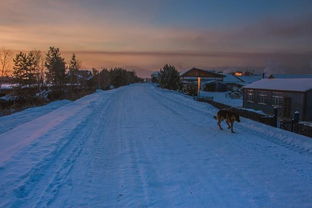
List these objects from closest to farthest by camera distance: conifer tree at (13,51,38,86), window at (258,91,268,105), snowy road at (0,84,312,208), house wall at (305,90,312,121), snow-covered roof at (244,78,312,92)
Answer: snowy road at (0,84,312,208) → house wall at (305,90,312,121) → snow-covered roof at (244,78,312,92) → window at (258,91,268,105) → conifer tree at (13,51,38,86)

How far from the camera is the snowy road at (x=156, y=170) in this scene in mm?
4840

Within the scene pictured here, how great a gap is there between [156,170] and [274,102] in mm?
22917

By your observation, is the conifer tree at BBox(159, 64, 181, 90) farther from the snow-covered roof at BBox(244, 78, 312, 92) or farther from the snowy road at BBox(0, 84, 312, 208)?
the snowy road at BBox(0, 84, 312, 208)

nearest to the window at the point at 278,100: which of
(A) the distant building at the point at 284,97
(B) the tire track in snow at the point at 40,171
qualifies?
(A) the distant building at the point at 284,97

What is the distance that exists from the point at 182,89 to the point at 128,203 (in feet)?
183

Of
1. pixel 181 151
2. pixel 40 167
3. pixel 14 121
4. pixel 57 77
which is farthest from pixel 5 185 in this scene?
pixel 57 77

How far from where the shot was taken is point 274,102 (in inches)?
1006

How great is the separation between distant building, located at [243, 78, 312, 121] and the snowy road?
13244 millimetres

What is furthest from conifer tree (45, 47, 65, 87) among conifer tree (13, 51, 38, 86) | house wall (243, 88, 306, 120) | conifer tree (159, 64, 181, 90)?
house wall (243, 88, 306, 120)

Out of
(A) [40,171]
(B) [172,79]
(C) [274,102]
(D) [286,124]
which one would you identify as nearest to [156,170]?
(A) [40,171]

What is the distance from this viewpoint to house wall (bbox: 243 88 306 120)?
72.0 ft

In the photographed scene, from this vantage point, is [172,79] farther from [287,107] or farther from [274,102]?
[287,107]

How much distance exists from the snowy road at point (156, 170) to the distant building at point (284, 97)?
521 inches

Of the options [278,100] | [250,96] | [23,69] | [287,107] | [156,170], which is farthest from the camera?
[23,69]
